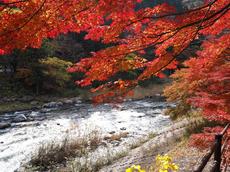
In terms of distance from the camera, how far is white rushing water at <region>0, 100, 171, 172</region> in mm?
10070

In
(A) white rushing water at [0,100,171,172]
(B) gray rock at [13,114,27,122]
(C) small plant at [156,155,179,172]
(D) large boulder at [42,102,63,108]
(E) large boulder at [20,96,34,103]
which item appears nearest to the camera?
(C) small plant at [156,155,179,172]

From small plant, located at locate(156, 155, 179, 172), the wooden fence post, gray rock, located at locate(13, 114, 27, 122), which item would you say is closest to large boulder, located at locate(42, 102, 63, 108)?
gray rock, located at locate(13, 114, 27, 122)

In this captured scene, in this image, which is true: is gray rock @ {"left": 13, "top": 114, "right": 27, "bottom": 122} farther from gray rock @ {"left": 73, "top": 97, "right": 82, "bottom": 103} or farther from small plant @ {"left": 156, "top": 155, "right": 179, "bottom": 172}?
small plant @ {"left": 156, "top": 155, "right": 179, "bottom": 172}

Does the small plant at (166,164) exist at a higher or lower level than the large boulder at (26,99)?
higher

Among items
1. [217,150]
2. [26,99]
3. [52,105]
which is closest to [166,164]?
[217,150]

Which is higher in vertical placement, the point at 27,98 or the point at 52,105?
the point at 27,98

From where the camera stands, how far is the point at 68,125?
13.7 meters

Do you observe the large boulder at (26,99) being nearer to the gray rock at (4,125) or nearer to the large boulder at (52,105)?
the large boulder at (52,105)

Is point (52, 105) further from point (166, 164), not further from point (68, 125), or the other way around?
point (166, 164)

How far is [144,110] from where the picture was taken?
18109 millimetres

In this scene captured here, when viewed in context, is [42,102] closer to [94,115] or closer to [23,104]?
[23,104]

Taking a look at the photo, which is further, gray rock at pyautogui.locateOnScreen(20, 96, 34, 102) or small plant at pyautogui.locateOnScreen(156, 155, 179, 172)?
gray rock at pyautogui.locateOnScreen(20, 96, 34, 102)

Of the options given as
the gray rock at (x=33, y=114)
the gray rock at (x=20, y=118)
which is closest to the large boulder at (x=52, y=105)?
the gray rock at (x=33, y=114)

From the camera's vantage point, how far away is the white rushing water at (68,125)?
10070 millimetres
